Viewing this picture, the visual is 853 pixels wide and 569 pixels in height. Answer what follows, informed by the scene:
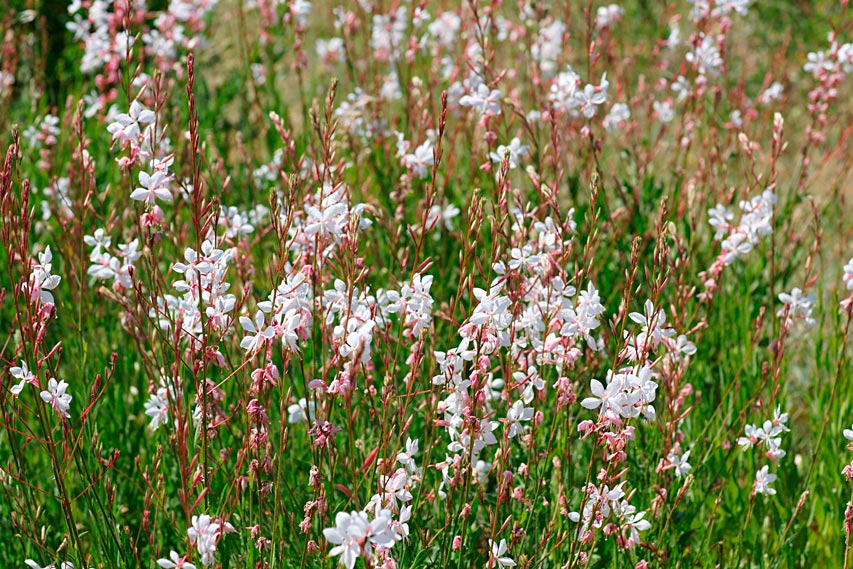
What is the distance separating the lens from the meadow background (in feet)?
5.82

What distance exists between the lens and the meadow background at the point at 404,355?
178cm

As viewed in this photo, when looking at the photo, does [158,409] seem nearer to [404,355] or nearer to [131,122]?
[131,122]

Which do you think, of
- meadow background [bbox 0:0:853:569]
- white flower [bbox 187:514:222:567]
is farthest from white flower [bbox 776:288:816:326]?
white flower [bbox 187:514:222:567]

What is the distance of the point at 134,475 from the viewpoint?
107 inches

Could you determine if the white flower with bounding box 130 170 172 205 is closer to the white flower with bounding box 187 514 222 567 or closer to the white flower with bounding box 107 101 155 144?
the white flower with bounding box 107 101 155 144

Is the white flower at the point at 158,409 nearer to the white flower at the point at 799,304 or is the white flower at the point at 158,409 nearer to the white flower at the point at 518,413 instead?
the white flower at the point at 518,413

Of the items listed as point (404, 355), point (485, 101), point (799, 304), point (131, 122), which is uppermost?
point (485, 101)

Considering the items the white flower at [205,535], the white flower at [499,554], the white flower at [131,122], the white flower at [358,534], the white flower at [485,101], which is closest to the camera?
the white flower at [358,534]

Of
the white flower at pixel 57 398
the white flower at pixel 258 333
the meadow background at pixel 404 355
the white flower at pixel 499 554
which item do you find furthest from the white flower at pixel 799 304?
the white flower at pixel 57 398

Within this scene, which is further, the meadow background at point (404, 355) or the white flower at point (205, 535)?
the meadow background at point (404, 355)

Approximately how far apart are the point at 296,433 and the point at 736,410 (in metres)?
1.48

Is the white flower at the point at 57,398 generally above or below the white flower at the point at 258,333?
below

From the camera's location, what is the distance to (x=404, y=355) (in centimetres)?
296

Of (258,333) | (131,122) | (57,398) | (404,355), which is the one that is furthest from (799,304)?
(57,398)
